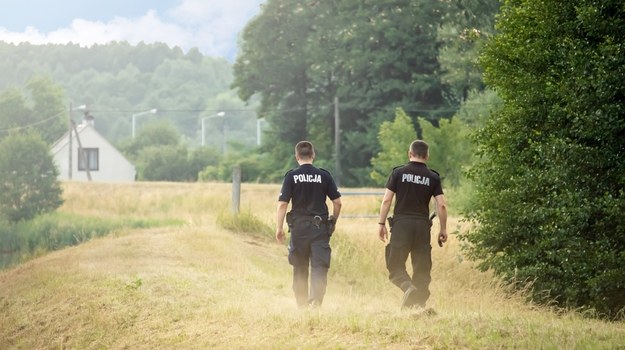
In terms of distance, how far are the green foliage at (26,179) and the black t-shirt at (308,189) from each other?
51462mm

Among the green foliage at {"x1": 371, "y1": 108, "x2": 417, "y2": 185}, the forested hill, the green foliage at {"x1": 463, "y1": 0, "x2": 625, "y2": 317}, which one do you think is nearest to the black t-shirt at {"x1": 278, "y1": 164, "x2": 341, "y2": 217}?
the green foliage at {"x1": 463, "y1": 0, "x2": 625, "y2": 317}

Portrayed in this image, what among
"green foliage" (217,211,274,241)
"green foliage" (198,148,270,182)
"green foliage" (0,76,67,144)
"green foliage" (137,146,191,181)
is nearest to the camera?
"green foliage" (217,211,274,241)

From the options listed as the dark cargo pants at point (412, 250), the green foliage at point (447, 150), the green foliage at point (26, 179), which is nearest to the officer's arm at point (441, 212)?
the dark cargo pants at point (412, 250)

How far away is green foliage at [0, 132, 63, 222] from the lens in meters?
64.8

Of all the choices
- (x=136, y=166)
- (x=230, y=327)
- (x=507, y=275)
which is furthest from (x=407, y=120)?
(x=136, y=166)

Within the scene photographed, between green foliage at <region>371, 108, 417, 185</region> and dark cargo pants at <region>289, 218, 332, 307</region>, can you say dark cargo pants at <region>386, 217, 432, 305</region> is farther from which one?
green foliage at <region>371, 108, 417, 185</region>

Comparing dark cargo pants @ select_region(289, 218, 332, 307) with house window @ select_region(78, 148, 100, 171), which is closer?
dark cargo pants @ select_region(289, 218, 332, 307)

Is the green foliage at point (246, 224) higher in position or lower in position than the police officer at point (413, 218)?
lower

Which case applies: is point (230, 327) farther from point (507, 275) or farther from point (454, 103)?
point (454, 103)

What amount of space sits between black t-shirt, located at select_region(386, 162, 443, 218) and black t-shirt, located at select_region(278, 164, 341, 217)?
858 mm

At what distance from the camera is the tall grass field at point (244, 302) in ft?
42.8

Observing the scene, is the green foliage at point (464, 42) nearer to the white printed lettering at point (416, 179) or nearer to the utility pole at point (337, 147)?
the utility pole at point (337, 147)

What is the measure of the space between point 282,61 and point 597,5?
174ft

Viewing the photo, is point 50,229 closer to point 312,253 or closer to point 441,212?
point 312,253
